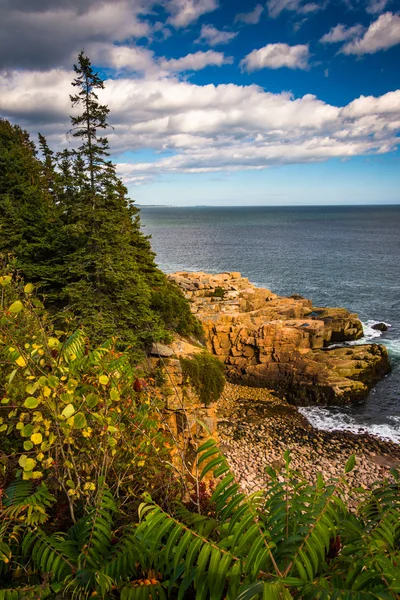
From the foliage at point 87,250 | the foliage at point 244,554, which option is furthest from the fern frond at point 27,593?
the foliage at point 87,250

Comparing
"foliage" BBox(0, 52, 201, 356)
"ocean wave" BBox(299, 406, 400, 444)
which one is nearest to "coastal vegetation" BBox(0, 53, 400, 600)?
"foliage" BBox(0, 52, 201, 356)

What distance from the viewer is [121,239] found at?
18.6 meters

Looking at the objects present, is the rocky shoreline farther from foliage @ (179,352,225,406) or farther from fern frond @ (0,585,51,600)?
fern frond @ (0,585,51,600)

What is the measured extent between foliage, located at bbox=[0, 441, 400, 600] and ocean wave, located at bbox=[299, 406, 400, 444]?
83.0ft

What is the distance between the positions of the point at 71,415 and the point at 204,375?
17.7m

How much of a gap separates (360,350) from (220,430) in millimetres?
17117

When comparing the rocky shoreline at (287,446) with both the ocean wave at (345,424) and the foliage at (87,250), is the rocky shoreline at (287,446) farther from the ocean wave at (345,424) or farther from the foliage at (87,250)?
the foliage at (87,250)

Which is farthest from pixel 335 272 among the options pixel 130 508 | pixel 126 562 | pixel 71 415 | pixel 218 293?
pixel 126 562

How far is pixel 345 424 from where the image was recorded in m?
27.0

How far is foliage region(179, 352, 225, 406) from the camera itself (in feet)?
66.9

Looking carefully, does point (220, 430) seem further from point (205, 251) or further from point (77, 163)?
point (205, 251)

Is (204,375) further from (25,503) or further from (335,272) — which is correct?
(335,272)

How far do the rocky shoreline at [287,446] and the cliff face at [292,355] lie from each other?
313 cm

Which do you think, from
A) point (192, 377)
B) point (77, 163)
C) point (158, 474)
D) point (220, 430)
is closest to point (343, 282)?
point (220, 430)
